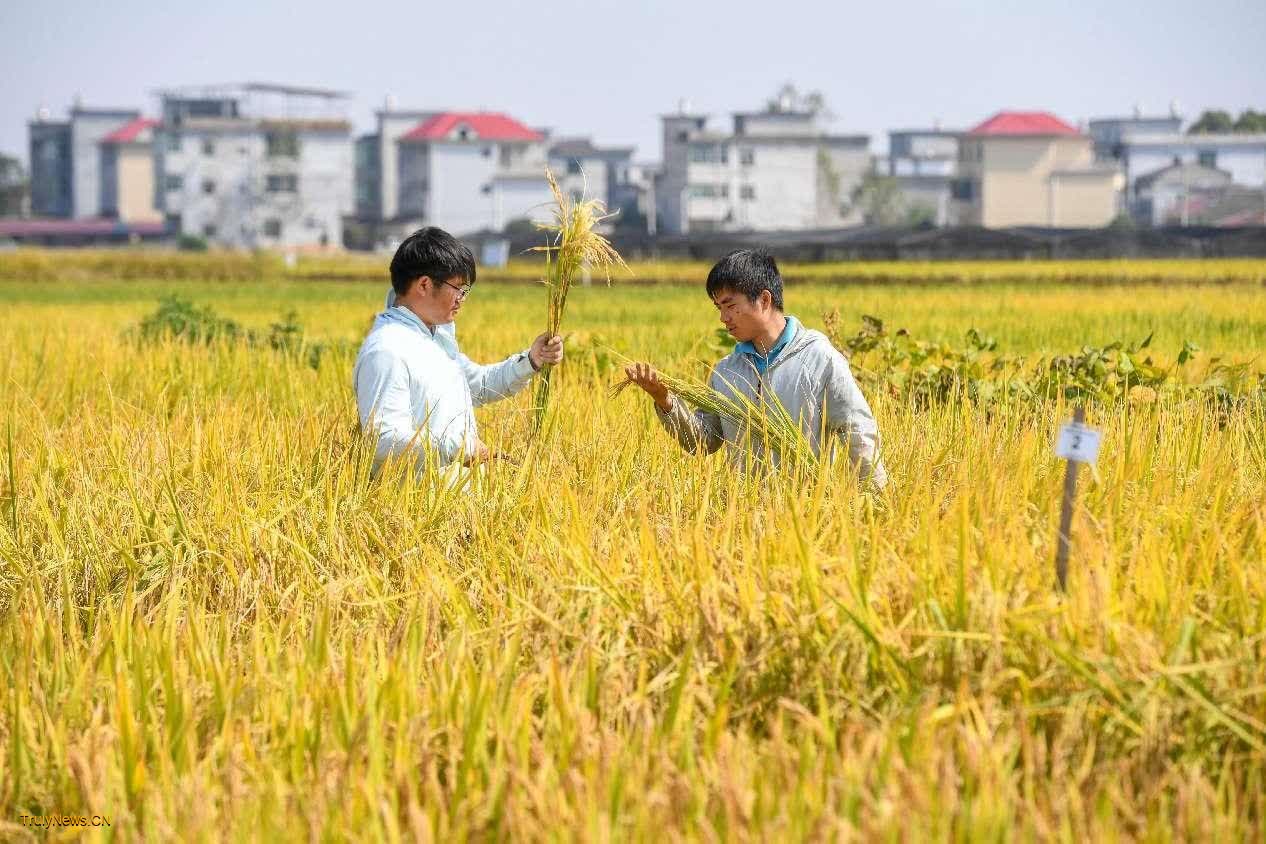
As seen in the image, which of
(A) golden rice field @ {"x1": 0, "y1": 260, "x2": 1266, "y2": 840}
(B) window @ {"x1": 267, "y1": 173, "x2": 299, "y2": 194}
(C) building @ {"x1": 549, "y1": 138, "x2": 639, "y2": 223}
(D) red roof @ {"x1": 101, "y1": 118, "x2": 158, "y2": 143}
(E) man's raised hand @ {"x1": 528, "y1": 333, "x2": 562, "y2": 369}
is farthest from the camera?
(D) red roof @ {"x1": 101, "y1": 118, "x2": 158, "y2": 143}

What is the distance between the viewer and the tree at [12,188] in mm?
95750

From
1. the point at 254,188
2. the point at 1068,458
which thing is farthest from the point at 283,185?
the point at 1068,458

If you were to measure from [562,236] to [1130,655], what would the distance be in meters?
1.81

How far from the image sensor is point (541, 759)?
2.50 m

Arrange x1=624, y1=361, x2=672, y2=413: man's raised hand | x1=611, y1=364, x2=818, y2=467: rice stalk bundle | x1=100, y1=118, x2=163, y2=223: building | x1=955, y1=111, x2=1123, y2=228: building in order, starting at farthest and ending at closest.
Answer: x1=100, y1=118, x2=163, y2=223: building → x1=955, y1=111, x2=1123, y2=228: building → x1=611, y1=364, x2=818, y2=467: rice stalk bundle → x1=624, y1=361, x2=672, y2=413: man's raised hand

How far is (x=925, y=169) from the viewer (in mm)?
82188

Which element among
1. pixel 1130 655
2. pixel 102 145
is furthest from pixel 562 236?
pixel 102 145

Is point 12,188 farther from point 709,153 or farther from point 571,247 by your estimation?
point 571,247

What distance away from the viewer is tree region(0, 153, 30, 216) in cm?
9575

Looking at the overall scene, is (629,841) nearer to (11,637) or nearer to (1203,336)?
(11,637)

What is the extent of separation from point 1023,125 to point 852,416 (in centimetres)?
6854

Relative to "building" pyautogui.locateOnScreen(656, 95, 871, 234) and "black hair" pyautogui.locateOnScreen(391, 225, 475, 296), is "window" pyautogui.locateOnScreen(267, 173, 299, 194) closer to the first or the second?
"building" pyautogui.locateOnScreen(656, 95, 871, 234)

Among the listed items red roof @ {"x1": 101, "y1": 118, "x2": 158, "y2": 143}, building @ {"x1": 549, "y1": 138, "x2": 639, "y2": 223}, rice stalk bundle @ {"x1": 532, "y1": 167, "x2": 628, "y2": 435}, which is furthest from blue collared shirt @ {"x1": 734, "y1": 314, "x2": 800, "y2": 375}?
red roof @ {"x1": 101, "y1": 118, "x2": 158, "y2": 143}

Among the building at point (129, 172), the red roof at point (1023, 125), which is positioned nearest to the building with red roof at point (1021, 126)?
the red roof at point (1023, 125)
